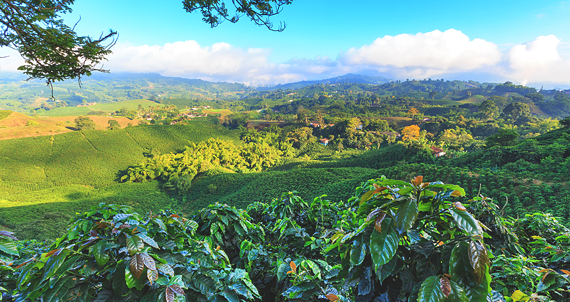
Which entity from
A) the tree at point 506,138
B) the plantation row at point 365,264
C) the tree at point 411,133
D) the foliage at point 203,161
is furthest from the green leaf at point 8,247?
the tree at point 411,133

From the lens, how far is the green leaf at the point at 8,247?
5.09 ft

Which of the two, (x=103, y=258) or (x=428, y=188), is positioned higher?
(x=428, y=188)

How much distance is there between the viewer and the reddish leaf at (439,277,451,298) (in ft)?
2.51

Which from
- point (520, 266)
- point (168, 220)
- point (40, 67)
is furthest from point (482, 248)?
point (40, 67)

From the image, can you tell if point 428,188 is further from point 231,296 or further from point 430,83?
point 430,83

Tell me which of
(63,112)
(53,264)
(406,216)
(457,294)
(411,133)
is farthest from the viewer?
(63,112)

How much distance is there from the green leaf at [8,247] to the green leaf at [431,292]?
253 cm

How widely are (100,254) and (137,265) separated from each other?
229 millimetres

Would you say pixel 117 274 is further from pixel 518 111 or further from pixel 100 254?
pixel 518 111

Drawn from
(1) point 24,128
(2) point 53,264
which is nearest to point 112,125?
(1) point 24,128

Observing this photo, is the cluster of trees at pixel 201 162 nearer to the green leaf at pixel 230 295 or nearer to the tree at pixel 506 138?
the tree at pixel 506 138

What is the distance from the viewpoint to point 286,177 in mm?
20453

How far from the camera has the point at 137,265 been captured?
99cm

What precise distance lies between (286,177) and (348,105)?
182 feet
